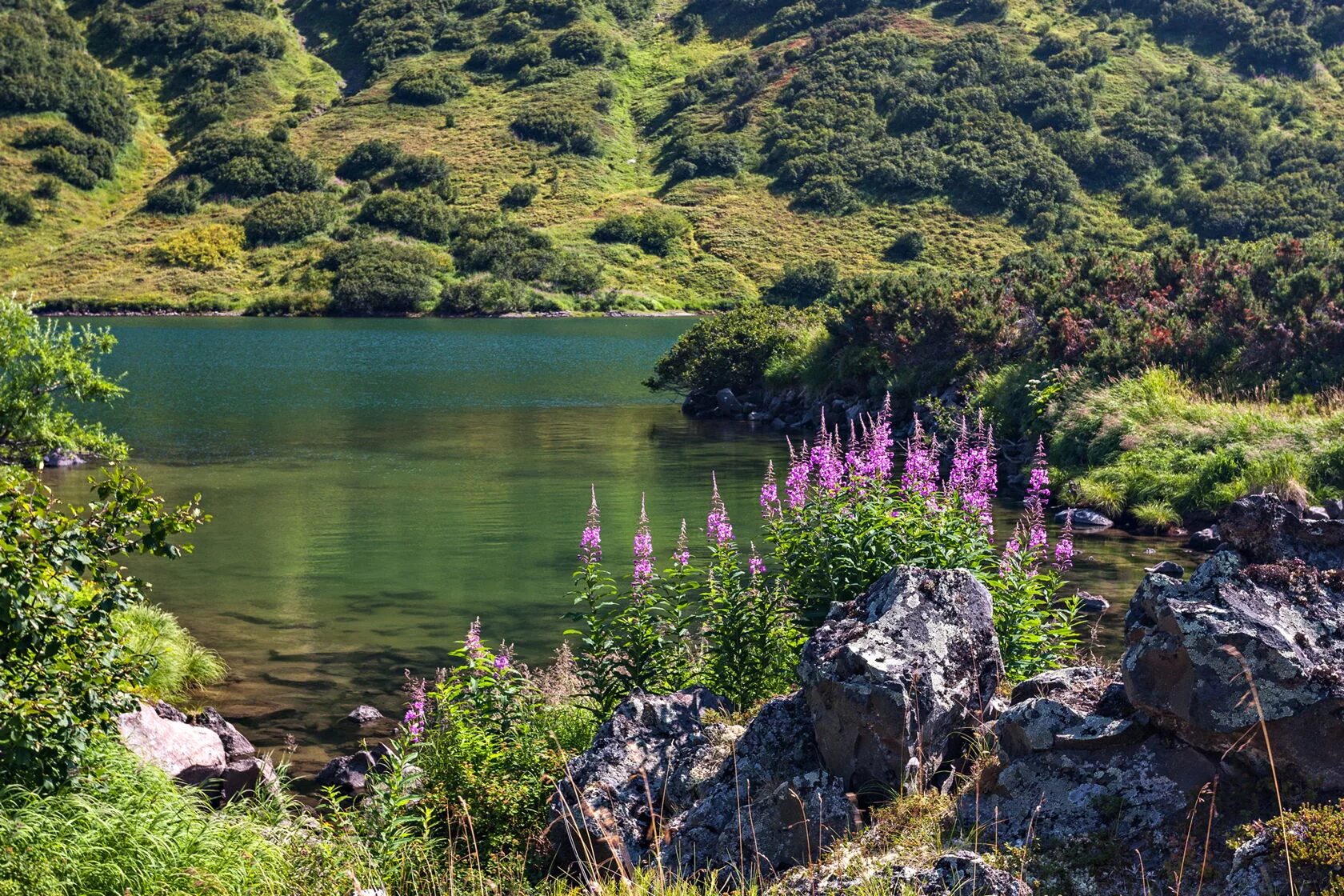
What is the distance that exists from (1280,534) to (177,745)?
9.77 m

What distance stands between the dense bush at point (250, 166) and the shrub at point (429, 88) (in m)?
27.1

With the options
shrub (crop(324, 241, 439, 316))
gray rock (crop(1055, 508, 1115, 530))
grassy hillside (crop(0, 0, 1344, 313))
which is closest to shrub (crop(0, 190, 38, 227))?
grassy hillside (crop(0, 0, 1344, 313))

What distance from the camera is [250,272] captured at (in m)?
126

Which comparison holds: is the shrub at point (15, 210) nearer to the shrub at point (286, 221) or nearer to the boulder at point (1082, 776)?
the shrub at point (286, 221)

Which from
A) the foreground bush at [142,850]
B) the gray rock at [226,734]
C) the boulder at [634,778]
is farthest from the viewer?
the gray rock at [226,734]

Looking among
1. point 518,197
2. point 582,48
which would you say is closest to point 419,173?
point 518,197

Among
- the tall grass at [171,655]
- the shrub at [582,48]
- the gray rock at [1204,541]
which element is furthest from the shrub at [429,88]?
the tall grass at [171,655]

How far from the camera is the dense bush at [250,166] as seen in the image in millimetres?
142625

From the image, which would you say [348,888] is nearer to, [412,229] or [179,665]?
[179,665]

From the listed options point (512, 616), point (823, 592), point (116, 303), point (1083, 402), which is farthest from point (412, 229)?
point (823, 592)

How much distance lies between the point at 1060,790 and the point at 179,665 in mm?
12136

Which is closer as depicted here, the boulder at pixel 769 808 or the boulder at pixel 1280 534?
the boulder at pixel 769 808

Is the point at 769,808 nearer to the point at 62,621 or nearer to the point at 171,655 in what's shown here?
the point at 62,621

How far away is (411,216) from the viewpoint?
133500 millimetres
